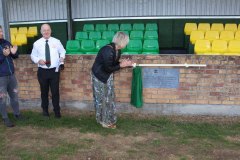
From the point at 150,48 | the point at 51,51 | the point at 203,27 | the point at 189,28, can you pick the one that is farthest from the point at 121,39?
the point at 203,27

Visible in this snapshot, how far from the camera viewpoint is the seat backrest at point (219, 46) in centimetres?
776

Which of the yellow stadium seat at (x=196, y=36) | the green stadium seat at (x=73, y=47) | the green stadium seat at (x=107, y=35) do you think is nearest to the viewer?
the green stadium seat at (x=73, y=47)

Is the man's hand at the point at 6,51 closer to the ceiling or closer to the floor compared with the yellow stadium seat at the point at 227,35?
closer to the floor

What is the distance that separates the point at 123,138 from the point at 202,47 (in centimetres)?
366

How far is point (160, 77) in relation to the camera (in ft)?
19.9

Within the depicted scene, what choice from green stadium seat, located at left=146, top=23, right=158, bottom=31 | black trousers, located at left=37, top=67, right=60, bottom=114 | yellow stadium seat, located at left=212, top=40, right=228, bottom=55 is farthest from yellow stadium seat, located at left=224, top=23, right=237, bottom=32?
black trousers, located at left=37, top=67, right=60, bottom=114

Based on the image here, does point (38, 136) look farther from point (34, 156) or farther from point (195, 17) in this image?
point (195, 17)

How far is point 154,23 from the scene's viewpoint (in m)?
11.1

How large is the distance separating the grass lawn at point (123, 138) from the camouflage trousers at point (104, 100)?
191 mm

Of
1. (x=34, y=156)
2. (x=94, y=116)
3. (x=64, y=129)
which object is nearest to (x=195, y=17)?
(x=94, y=116)

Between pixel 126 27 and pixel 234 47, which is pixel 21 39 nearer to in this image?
pixel 126 27

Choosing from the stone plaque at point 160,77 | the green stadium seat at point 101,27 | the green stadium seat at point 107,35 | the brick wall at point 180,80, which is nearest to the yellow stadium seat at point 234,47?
the brick wall at point 180,80

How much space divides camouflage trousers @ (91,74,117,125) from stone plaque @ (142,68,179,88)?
819 mm

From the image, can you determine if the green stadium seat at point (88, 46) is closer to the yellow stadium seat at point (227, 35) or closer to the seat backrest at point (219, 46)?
the seat backrest at point (219, 46)
